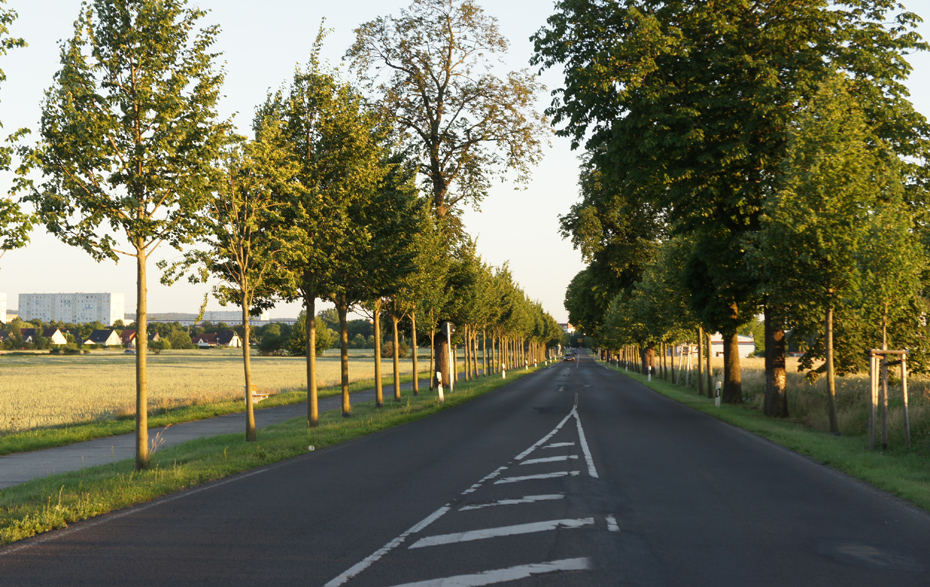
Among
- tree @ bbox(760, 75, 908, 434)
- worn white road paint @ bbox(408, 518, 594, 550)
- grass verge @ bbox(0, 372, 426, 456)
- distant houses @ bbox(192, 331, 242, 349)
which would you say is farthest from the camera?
distant houses @ bbox(192, 331, 242, 349)

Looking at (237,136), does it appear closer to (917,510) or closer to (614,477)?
(614,477)

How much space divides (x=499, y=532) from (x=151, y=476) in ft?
20.2

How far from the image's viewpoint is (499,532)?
7.56 m

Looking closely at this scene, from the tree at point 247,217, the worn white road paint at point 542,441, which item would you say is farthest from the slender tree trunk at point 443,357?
the tree at point 247,217

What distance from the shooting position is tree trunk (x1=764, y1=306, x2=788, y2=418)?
886 inches

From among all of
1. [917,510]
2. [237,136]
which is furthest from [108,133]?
[917,510]

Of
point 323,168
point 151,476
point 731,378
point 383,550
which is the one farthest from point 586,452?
point 731,378

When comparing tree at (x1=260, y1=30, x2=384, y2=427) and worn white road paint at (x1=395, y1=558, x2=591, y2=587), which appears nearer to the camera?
worn white road paint at (x1=395, y1=558, x2=591, y2=587)

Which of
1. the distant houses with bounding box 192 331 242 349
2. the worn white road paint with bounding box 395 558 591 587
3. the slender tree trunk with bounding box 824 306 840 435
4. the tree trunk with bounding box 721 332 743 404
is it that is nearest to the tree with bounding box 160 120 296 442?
the worn white road paint with bounding box 395 558 591 587

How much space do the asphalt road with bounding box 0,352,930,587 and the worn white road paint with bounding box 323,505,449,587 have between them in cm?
3

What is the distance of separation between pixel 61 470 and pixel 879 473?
13.7 m

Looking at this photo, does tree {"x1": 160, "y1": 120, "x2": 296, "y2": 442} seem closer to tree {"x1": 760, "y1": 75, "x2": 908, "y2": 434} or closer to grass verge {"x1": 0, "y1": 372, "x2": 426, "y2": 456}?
Answer: grass verge {"x1": 0, "y1": 372, "x2": 426, "y2": 456}

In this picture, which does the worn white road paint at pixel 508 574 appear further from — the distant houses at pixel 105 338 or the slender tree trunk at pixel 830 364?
the distant houses at pixel 105 338

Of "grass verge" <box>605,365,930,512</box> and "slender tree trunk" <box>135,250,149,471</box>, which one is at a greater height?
"slender tree trunk" <box>135,250,149,471</box>
